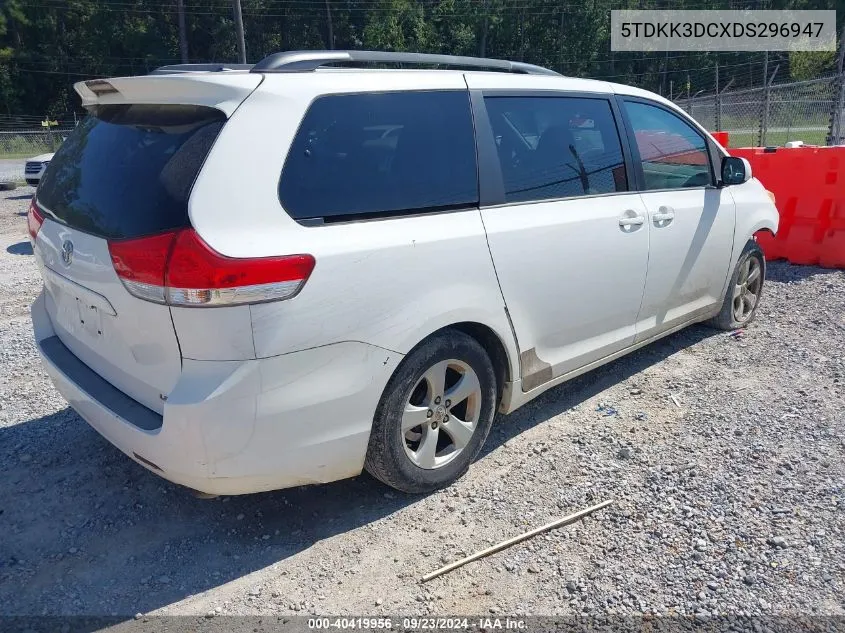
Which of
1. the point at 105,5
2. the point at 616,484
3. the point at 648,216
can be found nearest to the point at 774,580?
the point at 616,484

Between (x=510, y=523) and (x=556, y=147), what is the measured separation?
1990mm

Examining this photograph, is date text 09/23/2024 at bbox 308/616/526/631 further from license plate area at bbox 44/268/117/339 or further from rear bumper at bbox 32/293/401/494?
license plate area at bbox 44/268/117/339

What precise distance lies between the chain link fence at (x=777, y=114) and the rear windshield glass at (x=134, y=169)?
56.0ft

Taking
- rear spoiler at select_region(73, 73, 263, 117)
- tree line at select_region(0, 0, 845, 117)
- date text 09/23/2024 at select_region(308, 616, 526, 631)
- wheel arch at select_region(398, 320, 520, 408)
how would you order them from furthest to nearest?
tree line at select_region(0, 0, 845, 117), wheel arch at select_region(398, 320, 520, 408), rear spoiler at select_region(73, 73, 263, 117), date text 09/23/2024 at select_region(308, 616, 526, 631)

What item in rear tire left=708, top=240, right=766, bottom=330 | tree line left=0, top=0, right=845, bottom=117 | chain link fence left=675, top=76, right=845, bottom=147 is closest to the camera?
rear tire left=708, top=240, right=766, bottom=330

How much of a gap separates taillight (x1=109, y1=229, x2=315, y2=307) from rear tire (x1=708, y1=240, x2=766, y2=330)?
3.89m

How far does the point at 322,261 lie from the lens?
8.44 ft

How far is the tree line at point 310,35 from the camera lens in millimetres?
50031

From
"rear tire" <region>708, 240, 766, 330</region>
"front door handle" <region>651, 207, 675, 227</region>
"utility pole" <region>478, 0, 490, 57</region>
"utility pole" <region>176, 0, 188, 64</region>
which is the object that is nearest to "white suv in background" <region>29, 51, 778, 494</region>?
"front door handle" <region>651, 207, 675, 227</region>

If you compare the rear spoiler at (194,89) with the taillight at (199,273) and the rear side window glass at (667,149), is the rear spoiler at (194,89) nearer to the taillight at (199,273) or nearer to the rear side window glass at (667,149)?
the taillight at (199,273)

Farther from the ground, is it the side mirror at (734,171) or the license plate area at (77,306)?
the side mirror at (734,171)

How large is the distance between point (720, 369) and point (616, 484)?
5.96 feet

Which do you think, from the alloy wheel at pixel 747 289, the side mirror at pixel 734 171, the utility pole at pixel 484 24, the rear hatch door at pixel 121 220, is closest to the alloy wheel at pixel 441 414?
the rear hatch door at pixel 121 220

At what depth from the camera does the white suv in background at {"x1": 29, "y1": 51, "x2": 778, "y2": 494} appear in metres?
2.47
